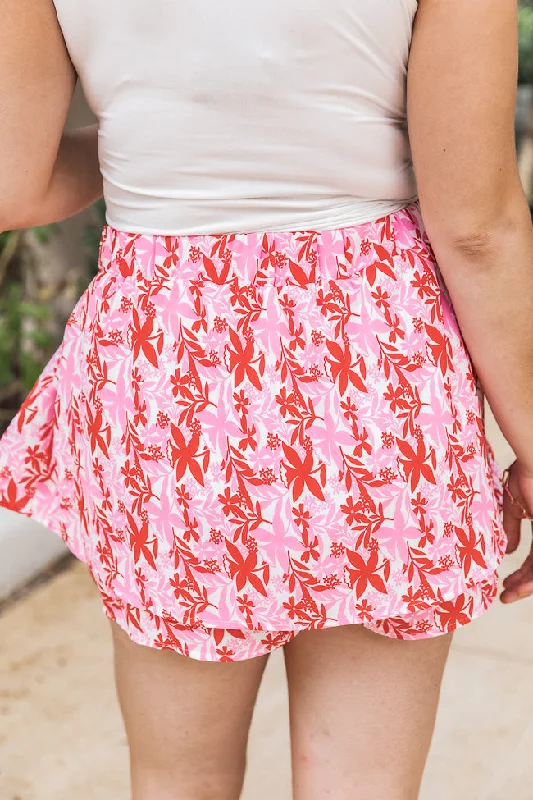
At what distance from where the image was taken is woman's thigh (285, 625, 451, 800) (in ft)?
3.24

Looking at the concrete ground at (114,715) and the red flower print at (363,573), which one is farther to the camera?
the concrete ground at (114,715)

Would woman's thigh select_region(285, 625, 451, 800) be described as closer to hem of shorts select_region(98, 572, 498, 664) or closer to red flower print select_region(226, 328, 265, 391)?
hem of shorts select_region(98, 572, 498, 664)

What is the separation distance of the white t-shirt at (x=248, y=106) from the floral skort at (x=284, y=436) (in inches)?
1.2

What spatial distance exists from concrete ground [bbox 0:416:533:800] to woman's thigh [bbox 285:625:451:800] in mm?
818

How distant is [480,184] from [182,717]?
601 millimetres

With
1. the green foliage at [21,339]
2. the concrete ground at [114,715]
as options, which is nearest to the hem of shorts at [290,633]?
the concrete ground at [114,715]

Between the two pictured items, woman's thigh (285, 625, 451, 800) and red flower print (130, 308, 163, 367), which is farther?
woman's thigh (285, 625, 451, 800)

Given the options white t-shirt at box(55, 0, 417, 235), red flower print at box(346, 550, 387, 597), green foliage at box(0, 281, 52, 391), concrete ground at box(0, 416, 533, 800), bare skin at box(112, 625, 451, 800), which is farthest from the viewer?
green foliage at box(0, 281, 52, 391)

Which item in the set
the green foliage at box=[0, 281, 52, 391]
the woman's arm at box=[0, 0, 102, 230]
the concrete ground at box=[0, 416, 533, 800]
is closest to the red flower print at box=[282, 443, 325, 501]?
the woman's arm at box=[0, 0, 102, 230]

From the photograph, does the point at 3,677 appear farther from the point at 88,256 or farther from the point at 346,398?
the point at 346,398

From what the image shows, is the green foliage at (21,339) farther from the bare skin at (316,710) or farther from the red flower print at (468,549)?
the red flower print at (468,549)

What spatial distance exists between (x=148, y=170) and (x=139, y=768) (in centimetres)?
64

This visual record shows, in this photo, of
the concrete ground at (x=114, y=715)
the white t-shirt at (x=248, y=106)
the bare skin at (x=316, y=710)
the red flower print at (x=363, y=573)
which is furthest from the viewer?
the concrete ground at (x=114, y=715)

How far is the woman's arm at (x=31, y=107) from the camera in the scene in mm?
844
